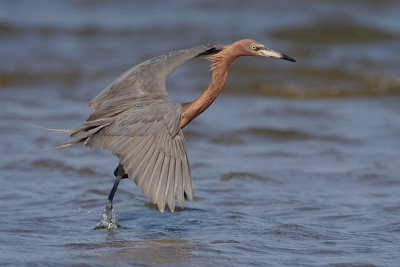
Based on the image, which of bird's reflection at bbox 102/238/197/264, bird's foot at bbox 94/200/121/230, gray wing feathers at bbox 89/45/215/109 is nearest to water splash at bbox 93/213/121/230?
bird's foot at bbox 94/200/121/230

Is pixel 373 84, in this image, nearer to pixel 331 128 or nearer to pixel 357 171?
pixel 331 128

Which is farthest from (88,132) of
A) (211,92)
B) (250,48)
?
(250,48)

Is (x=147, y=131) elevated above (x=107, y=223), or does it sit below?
above

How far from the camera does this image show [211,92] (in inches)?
263

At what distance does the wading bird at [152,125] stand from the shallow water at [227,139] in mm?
595

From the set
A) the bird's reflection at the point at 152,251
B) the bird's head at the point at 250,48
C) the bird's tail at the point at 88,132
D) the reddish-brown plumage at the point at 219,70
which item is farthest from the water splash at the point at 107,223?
the bird's head at the point at 250,48

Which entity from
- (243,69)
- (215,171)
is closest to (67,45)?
(243,69)

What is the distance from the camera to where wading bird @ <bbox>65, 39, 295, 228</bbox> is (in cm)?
523

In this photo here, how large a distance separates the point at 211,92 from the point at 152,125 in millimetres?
1183

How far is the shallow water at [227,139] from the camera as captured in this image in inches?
227

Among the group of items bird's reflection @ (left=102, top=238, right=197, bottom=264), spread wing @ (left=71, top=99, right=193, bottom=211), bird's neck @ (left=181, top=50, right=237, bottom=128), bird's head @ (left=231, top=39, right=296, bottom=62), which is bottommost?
bird's reflection @ (left=102, top=238, right=197, bottom=264)

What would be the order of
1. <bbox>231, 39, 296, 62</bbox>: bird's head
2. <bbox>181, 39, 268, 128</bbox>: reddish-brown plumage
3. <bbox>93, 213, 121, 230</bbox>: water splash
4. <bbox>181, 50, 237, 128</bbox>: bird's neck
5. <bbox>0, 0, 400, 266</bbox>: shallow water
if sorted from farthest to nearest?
<bbox>231, 39, 296, 62</bbox>: bird's head, <bbox>181, 39, 268, 128</bbox>: reddish-brown plumage, <bbox>181, 50, 237, 128</bbox>: bird's neck, <bbox>93, 213, 121, 230</bbox>: water splash, <bbox>0, 0, 400, 266</bbox>: shallow water

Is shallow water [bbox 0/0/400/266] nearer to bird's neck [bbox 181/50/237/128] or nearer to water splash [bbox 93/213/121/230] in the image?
water splash [bbox 93/213/121/230]

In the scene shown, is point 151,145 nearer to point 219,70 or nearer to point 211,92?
point 211,92
